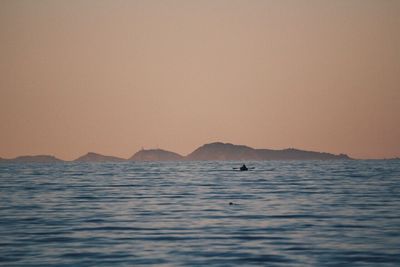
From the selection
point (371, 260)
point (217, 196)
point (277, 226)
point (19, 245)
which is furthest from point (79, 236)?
point (217, 196)

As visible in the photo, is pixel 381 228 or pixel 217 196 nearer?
pixel 381 228

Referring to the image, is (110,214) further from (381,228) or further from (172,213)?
(381,228)

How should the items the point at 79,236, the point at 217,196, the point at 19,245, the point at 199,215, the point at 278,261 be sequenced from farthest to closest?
the point at 217,196 < the point at 199,215 < the point at 79,236 < the point at 19,245 < the point at 278,261

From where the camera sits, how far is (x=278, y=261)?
21266mm

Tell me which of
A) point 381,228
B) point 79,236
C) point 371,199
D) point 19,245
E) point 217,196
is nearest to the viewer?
point 19,245

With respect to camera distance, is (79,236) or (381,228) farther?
(381,228)

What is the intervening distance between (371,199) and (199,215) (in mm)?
17670

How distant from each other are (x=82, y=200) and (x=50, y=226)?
17.9 m

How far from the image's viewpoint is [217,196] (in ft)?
174

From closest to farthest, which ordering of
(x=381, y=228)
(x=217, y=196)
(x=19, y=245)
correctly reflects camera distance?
(x=19, y=245) < (x=381, y=228) < (x=217, y=196)

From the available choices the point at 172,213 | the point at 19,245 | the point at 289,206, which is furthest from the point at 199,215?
the point at 19,245

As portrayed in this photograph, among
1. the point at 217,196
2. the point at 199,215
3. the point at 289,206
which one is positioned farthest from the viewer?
the point at 217,196

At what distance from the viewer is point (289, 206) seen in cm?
4216

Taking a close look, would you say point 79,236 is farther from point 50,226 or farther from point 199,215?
point 199,215
